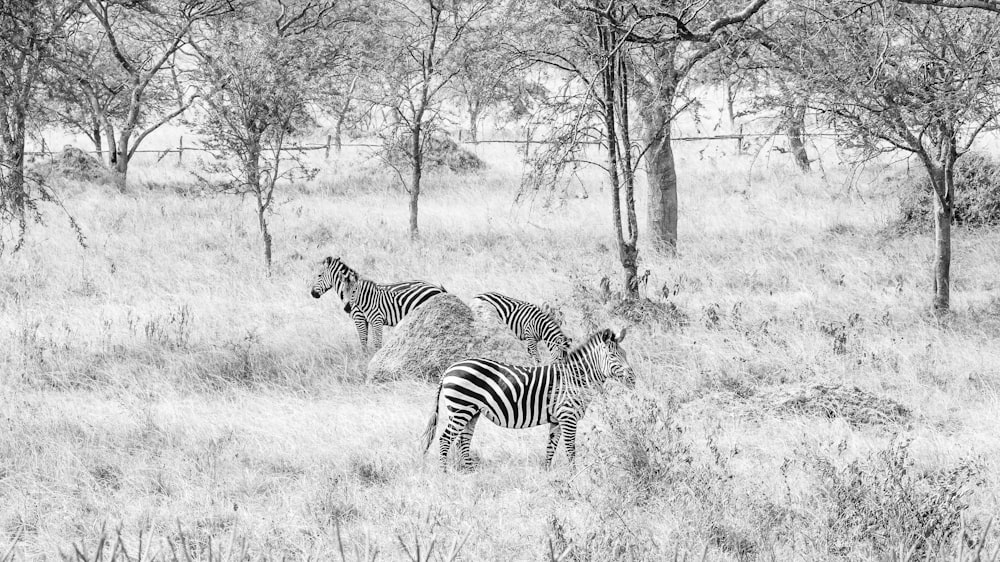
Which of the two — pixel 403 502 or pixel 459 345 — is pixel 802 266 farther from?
pixel 403 502

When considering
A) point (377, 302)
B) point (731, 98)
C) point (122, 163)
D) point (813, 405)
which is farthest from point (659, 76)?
point (122, 163)

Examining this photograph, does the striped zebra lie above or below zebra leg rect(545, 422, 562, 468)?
above

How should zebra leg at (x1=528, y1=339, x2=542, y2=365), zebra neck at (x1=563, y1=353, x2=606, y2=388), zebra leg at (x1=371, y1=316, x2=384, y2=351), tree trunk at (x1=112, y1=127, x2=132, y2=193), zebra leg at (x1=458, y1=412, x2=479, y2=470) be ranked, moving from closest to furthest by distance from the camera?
zebra leg at (x1=458, y1=412, x2=479, y2=470) < zebra neck at (x1=563, y1=353, x2=606, y2=388) < zebra leg at (x1=528, y1=339, x2=542, y2=365) < zebra leg at (x1=371, y1=316, x2=384, y2=351) < tree trunk at (x1=112, y1=127, x2=132, y2=193)

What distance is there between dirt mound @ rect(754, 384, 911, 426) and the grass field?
11cm

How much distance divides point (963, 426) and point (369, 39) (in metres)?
24.3

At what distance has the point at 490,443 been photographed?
8359mm

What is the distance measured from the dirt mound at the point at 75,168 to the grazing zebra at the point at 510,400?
20.5 meters

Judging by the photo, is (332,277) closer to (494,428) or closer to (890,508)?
(494,428)

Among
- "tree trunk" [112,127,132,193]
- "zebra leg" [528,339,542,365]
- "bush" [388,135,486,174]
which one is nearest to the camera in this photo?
"zebra leg" [528,339,542,365]

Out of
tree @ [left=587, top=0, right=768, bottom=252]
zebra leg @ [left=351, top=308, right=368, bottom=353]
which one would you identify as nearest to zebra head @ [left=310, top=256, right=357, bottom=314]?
zebra leg @ [left=351, top=308, right=368, bottom=353]

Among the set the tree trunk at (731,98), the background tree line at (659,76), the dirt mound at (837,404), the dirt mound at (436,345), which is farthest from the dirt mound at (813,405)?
the tree trunk at (731,98)

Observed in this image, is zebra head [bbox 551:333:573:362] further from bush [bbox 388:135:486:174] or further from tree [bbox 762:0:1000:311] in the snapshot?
bush [bbox 388:135:486:174]

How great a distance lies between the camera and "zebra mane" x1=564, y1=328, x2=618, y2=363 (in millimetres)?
7820

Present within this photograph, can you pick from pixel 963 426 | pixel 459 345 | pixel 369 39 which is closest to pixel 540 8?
pixel 459 345
